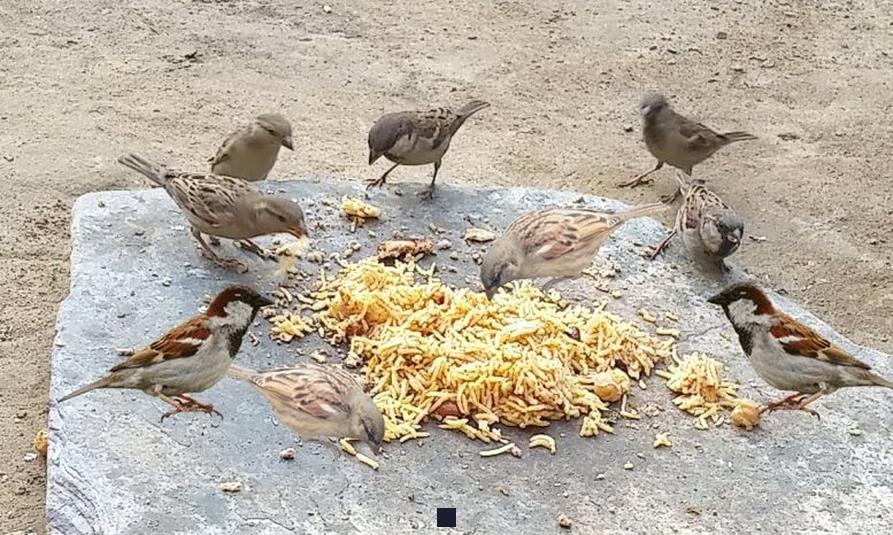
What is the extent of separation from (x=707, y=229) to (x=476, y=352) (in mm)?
1710

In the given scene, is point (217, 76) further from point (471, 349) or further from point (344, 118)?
point (471, 349)

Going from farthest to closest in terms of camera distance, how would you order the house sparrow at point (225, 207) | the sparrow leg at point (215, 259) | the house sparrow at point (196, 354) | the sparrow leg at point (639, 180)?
the sparrow leg at point (639, 180)
the sparrow leg at point (215, 259)
the house sparrow at point (225, 207)
the house sparrow at point (196, 354)

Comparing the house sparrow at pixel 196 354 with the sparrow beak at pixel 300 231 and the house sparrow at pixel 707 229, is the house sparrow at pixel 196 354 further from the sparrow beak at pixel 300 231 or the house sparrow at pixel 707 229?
the house sparrow at pixel 707 229

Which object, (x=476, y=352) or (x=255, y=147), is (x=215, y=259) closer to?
(x=255, y=147)

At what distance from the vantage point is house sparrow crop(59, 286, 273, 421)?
9.89 feet

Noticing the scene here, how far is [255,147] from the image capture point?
6398 millimetres

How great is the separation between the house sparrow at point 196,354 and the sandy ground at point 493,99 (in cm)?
349

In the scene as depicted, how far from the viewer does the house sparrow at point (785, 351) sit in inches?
131

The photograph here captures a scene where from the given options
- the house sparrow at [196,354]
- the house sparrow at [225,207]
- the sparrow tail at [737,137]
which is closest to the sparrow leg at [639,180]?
the sparrow tail at [737,137]

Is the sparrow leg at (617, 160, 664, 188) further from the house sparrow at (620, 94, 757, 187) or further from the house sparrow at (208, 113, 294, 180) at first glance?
the house sparrow at (208, 113, 294, 180)

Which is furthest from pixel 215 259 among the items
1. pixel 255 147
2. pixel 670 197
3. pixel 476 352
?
pixel 670 197

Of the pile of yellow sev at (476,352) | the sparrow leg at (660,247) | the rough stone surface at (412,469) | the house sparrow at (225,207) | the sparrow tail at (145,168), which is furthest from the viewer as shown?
the sparrow leg at (660,247)

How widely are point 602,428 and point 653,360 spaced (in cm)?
54

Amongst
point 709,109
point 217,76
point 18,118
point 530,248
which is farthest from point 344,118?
point 530,248
